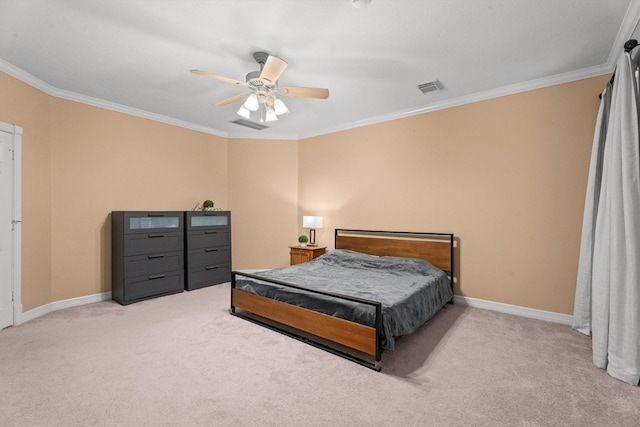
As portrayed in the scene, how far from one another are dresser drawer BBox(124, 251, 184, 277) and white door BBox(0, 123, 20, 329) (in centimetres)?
110

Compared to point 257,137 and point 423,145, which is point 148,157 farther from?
point 423,145

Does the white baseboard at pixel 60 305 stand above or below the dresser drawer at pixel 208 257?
below

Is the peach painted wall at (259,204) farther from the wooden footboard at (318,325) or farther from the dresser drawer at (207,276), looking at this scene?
the wooden footboard at (318,325)

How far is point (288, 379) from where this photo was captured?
2.29 m

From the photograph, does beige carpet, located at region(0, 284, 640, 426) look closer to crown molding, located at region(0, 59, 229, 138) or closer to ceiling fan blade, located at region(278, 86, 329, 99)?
ceiling fan blade, located at region(278, 86, 329, 99)

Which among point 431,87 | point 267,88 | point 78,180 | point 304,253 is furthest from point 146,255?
point 431,87

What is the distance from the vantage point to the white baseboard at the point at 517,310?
3404 mm

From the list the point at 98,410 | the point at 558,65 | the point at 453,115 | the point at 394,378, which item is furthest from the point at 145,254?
the point at 558,65

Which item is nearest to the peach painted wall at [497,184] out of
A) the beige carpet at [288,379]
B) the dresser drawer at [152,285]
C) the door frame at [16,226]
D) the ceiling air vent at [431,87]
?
the ceiling air vent at [431,87]

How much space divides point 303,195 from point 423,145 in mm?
2457

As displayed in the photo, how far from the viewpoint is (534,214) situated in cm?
359

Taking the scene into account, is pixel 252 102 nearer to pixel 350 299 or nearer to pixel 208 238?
pixel 350 299

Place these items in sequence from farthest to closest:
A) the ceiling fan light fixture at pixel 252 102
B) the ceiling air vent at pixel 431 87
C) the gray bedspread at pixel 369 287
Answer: the ceiling air vent at pixel 431 87 → the ceiling fan light fixture at pixel 252 102 → the gray bedspread at pixel 369 287

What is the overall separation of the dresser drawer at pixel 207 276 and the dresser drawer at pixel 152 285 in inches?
5.4
